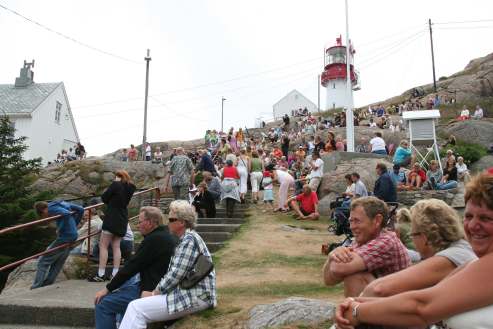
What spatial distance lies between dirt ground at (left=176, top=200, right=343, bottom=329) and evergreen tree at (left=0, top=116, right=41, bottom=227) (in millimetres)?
7886

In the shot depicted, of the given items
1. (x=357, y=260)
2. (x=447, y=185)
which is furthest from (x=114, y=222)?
(x=447, y=185)

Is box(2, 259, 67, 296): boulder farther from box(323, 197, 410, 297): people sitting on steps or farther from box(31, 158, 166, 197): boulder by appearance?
box(31, 158, 166, 197): boulder

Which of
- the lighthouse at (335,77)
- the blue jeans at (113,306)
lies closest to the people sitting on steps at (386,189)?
the blue jeans at (113,306)

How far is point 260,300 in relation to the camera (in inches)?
217

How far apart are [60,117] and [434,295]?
128 ft

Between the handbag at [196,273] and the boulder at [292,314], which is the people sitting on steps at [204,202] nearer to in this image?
the handbag at [196,273]

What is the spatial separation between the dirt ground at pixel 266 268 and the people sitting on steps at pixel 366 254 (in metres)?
0.83

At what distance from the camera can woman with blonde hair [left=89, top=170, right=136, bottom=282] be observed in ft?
23.2

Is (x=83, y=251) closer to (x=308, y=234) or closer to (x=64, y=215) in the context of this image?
(x=64, y=215)

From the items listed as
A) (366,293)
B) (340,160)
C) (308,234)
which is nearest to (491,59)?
(340,160)

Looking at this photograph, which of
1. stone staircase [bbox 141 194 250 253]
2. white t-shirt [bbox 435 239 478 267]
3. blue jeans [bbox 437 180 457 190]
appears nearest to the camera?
white t-shirt [bbox 435 239 478 267]

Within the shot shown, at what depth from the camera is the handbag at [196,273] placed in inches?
175

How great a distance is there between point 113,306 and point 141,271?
450 millimetres

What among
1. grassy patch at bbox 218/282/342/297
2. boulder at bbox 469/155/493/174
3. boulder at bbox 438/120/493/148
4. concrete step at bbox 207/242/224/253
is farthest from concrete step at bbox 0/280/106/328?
boulder at bbox 438/120/493/148
